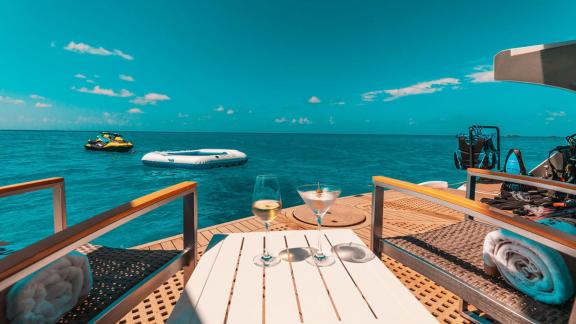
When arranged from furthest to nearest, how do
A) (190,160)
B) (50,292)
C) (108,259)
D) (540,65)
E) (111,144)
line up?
(111,144) → (190,160) → (540,65) → (108,259) → (50,292)

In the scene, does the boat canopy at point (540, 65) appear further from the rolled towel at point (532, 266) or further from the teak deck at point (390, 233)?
the teak deck at point (390, 233)

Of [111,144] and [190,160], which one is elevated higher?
[111,144]

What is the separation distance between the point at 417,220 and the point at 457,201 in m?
3.04

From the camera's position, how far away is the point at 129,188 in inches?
724

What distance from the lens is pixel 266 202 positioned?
123 cm

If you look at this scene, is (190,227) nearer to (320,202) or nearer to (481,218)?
(320,202)

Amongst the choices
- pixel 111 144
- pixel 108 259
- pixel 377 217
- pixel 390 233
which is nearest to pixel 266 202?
pixel 377 217

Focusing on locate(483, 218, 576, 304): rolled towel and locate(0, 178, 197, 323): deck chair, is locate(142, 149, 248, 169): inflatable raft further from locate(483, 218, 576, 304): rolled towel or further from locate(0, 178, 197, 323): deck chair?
locate(483, 218, 576, 304): rolled towel

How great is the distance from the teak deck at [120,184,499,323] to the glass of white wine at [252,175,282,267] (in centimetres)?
125

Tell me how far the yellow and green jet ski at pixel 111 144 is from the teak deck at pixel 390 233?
4415 cm

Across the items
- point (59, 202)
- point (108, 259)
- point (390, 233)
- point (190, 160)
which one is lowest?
point (190, 160)

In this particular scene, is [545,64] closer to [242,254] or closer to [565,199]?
[242,254]

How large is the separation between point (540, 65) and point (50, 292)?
3.50 m

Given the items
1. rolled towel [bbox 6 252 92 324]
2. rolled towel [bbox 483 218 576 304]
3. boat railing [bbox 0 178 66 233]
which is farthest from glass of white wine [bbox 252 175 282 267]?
boat railing [bbox 0 178 66 233]
